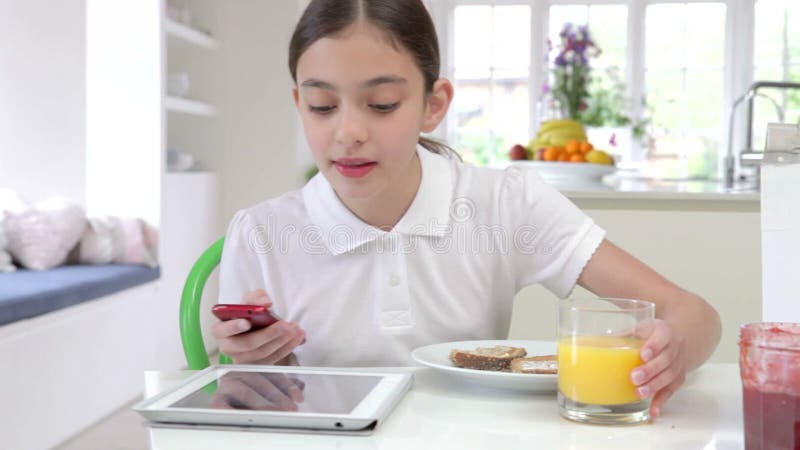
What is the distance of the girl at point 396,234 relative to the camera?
131cm

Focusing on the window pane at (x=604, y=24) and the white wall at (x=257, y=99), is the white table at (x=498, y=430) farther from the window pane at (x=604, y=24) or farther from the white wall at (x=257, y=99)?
the window pane at (x=604, y=24)

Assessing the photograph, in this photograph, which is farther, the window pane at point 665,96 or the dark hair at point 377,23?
the window pane at point 665,96

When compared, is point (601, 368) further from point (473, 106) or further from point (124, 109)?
point (473, 106)

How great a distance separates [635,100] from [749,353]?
632cm

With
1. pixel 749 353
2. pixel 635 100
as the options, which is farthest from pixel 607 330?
pixel 635 100

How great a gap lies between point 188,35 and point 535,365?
3.85 metres

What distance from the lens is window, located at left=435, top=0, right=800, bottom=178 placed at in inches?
271

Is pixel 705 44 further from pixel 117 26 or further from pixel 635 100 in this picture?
pixel 117 26

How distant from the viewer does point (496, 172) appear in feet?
5.24

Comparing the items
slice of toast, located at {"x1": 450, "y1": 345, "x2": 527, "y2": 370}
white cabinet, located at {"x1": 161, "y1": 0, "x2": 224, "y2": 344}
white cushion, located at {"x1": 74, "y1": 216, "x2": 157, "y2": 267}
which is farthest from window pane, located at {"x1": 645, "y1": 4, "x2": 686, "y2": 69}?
slice of toast, located at {"x1": 450, "y1": 345, "x2": 527, "y2": 370}

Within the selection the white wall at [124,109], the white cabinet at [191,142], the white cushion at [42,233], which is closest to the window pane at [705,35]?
the white cabinet at [191,142]

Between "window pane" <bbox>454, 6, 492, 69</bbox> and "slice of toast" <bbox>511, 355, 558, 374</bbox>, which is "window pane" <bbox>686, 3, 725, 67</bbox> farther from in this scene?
"slice of toast" <bbox>511, 355, 558, 374</bbox>

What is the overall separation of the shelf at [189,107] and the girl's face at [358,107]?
3.22m

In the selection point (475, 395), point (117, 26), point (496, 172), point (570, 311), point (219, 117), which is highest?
point (117, 26)
